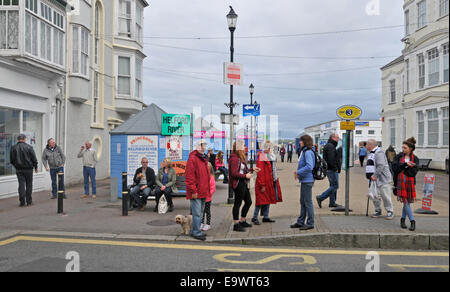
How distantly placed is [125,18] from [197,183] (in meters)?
16.1

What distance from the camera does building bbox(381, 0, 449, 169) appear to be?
1.40 m

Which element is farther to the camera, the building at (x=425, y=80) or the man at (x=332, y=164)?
the man at (x=332, y=164)

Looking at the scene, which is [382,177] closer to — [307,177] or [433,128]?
[307,177]

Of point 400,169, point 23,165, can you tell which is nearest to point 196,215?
point 400,169

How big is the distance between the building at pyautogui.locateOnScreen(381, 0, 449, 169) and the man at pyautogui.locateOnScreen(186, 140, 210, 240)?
12.9 ft

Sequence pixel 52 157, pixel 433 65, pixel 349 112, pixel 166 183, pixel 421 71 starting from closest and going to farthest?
pixel 433 65 → pixel 421 71 → pixel 349 112 → pixel 166 183 → pixel 52 157

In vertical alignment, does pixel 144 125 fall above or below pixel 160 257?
above

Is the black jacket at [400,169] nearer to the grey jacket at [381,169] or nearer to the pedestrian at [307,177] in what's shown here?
the grey jacket at [381,169]

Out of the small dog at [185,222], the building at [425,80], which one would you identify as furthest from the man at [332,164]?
the building at [425,80]

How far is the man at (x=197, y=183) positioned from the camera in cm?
631

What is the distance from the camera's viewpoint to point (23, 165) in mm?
10195

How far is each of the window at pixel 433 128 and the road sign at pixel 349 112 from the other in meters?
6.11

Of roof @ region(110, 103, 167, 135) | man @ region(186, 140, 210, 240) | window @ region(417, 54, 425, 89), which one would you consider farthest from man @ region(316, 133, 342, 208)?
window @ region(417, 54, 425, 89)
